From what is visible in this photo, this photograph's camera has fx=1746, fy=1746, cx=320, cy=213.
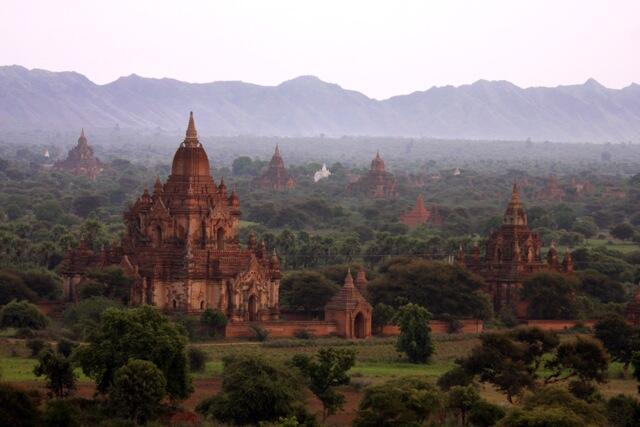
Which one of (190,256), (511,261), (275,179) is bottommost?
(275,179)

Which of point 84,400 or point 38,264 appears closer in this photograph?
point 84,400

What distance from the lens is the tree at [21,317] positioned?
64.0 m

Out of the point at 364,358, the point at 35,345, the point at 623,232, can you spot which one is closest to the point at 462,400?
the point at 364,358

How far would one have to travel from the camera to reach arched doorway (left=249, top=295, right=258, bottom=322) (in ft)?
225

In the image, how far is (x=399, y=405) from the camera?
46.8 meters

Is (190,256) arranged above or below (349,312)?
above

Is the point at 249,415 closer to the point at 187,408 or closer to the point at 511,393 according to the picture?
the point at 187,408

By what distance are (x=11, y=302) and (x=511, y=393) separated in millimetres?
21358

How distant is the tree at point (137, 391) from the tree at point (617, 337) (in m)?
21.3

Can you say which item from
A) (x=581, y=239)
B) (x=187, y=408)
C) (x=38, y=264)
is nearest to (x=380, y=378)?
(x=187, y=408)

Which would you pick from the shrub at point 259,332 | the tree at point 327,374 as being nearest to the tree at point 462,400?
the tree at point 327,374

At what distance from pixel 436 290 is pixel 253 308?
7870mm

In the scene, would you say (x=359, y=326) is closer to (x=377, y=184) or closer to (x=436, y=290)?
(x=436, y=290)

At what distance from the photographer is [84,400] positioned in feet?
158
